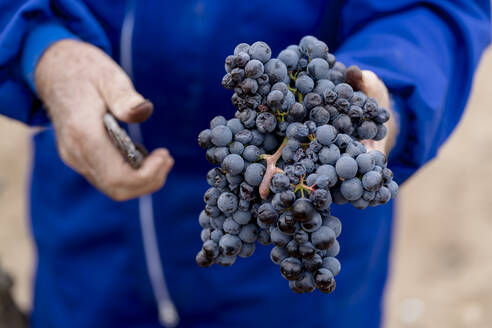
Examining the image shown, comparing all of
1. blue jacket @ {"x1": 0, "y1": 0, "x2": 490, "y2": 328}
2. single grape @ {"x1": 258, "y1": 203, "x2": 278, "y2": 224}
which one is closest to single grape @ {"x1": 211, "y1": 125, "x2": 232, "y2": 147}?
single grape @ {"x1": 258, "y1": 203, "x2": 278, "y2": 224}

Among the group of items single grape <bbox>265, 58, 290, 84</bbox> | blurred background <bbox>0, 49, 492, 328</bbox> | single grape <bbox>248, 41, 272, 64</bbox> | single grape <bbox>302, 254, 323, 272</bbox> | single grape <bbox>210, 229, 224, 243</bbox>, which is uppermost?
single grape <bbox>248, 41, 272, 64</bbox>

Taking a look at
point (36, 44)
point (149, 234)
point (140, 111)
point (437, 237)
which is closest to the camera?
point (140, 111)

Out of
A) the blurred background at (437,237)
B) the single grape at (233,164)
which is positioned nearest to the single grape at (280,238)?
the single grape at (233,164)

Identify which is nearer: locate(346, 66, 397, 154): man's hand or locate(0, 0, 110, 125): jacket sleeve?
locate(346, 66, 397, 154): man's hand

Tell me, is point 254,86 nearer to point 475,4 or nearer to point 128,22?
point 128,22

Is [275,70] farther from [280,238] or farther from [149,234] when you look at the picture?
[149,234]

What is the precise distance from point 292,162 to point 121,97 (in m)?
0.40

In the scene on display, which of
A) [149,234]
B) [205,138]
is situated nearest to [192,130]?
[149,234]

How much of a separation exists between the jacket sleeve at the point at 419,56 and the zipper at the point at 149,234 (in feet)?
1.68

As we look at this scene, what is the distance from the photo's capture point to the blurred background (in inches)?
104

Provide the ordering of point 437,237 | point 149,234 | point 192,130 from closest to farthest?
1. point 192,130
2. point 149,234
3. point 437,237

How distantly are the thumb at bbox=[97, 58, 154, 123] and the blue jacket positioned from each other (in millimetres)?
198

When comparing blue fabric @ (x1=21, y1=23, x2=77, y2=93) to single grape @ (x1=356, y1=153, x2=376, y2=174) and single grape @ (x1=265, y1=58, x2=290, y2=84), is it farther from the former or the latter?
single grape @ (x1=356, y1=153, x2=376, y2=174)

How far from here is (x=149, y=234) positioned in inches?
55.5
